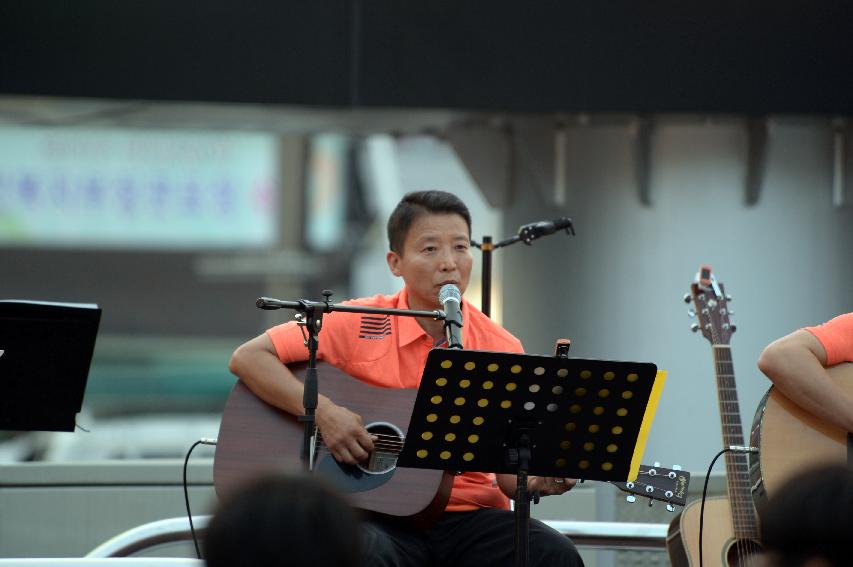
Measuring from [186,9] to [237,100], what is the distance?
0.38 m

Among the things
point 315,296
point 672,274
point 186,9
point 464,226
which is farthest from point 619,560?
point 315,296

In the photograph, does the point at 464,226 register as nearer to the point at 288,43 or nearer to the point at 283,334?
the point at 283,334

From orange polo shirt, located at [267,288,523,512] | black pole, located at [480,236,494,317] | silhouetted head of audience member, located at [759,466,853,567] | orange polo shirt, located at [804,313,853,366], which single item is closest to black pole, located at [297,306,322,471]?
orange polo shirt, located at [267,288,523,512]

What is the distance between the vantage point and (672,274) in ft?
16.4

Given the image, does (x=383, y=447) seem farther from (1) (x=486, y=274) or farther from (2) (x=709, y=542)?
(2) (x=709, y=542)

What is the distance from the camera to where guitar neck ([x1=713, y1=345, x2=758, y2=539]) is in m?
3.85

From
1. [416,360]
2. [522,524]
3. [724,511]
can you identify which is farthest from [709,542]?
[416,360]

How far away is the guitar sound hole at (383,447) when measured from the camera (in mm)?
3514

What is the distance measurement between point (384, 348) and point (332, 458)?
0.38m

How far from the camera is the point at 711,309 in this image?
4082 millimetres

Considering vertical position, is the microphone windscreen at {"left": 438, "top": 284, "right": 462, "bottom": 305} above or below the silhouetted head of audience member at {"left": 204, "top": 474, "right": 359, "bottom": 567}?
above

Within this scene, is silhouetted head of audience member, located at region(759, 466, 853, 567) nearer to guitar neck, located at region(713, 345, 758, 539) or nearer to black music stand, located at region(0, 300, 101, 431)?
black music stand, located at region(0, 300, 101, 431)

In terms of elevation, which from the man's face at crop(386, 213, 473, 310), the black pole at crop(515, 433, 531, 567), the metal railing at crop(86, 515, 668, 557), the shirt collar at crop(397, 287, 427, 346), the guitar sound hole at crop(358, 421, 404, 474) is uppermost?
the man's face at crop(386, 213, 473, 310)

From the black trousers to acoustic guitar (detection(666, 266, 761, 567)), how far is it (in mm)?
Result: 555
